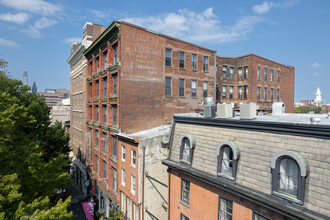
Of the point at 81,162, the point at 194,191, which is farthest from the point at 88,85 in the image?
the point at 194,191

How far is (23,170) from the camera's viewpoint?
50.1 feet

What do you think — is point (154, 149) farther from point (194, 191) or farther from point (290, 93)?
point (290, 93)

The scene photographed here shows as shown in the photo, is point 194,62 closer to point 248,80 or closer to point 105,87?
point 105,87

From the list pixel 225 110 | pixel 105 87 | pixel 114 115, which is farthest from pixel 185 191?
pixel 105 87

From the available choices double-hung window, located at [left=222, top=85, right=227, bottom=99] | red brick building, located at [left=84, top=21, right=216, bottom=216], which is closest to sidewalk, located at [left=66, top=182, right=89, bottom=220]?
red brick building, located at [left=84, top=21, right=216, bottom=216]

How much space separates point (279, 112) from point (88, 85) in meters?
29.8

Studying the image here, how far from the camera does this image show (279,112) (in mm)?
14773

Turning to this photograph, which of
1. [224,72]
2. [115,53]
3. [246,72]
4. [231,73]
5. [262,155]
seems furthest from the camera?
[231,73]

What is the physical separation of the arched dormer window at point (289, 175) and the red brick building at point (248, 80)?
34757 millimetres

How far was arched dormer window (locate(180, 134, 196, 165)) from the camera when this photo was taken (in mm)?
14047

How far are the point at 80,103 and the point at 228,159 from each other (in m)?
35.8

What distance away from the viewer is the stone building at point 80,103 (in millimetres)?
37344

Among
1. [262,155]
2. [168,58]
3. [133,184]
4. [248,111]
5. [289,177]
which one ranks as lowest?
[133,184]

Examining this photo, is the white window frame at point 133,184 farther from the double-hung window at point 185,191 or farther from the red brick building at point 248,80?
the red brick building at point 248,80
